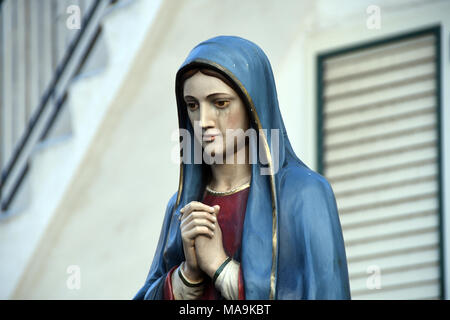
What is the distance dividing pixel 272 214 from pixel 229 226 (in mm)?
220

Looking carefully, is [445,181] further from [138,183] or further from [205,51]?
[205,51]

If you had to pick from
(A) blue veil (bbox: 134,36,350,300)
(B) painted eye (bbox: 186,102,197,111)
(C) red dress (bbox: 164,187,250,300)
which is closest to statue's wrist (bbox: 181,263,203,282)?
(C) red dress (bbox: 164,187,250,300)

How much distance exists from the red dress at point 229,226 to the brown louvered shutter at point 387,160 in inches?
150

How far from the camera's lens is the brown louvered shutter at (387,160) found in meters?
10.0

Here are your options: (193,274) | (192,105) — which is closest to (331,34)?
(192,105)

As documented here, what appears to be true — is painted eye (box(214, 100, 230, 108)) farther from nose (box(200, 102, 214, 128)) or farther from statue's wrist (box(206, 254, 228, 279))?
statue's wrist (box(206, 254, 228, 279))

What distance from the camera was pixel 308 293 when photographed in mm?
→ 5961

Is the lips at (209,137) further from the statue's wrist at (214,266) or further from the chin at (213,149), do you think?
the statue's wrist at (214,266)

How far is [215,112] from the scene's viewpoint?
6.27 m

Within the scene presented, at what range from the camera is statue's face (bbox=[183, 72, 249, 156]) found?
6.24m

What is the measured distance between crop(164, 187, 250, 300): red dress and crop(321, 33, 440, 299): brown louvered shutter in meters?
3.81

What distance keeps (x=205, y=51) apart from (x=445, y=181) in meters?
4.06

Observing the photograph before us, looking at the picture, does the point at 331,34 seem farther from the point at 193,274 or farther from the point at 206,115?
the point at 193,274
